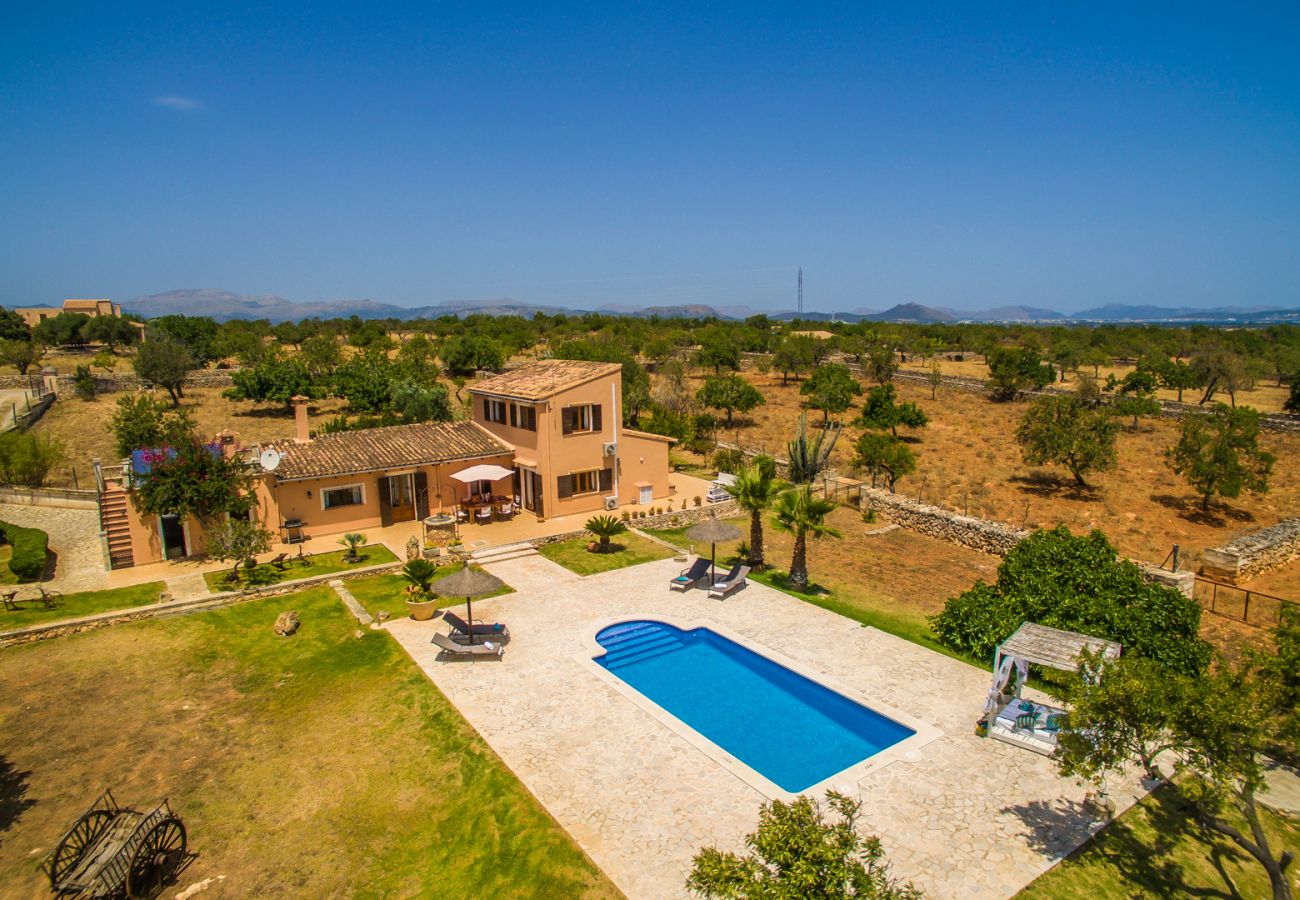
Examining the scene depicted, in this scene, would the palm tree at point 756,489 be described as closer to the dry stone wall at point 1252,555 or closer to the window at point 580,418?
the window at point 580,418

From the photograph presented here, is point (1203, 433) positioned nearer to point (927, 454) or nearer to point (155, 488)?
point (927, 454)

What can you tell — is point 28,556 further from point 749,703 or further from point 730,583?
point 749,703

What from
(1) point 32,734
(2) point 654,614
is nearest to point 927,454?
(2) point 654,614

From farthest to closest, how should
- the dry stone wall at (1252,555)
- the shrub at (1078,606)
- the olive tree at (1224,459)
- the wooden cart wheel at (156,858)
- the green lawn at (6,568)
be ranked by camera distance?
1. the olive tree at (1224,459)
2. the dry stone wall at (1252,555)
3. the green lawn at (6,568)
4. the shrub at (1078,606)
5. the wooden cart wheel at (156,858)

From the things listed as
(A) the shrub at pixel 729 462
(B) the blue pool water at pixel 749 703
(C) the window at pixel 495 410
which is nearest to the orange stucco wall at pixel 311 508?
(C) the window at pixel 495 410

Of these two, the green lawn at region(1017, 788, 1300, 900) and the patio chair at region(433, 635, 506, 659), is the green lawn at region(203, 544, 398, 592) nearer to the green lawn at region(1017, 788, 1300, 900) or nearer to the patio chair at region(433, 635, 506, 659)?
the patio chair at region(433, 635, 506, 659)
